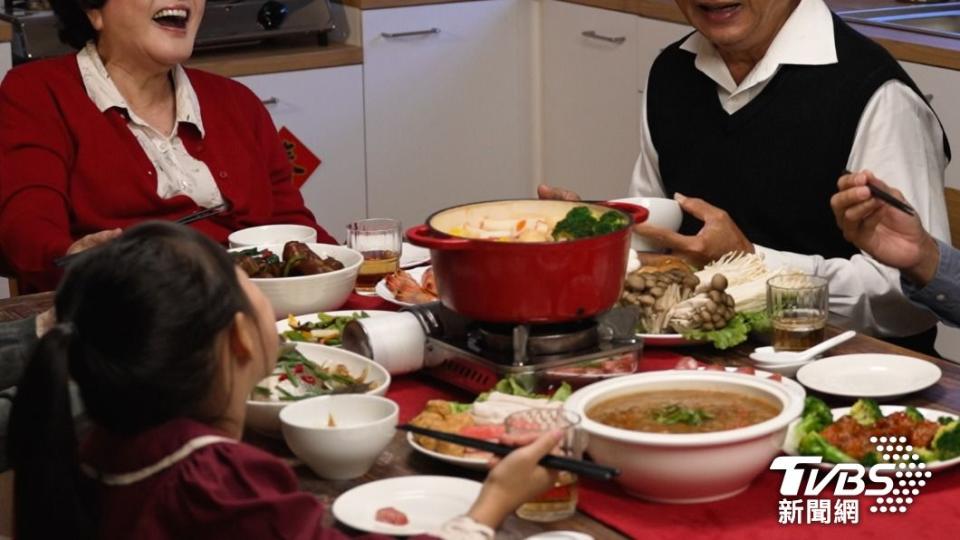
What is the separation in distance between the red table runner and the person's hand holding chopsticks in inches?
4.8

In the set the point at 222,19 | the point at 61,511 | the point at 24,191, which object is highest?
the point at 222,19

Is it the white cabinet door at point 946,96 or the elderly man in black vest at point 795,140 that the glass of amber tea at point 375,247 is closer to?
the elderly man in black vest at point 795,140

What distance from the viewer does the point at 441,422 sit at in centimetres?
168

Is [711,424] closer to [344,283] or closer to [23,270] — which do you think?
[344,283]

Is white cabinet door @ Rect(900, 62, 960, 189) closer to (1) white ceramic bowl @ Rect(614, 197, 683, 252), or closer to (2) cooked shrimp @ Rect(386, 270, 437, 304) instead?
(1) white ceramic bowl @ Rect(614, 197, 683, 252)

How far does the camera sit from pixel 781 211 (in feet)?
8.30

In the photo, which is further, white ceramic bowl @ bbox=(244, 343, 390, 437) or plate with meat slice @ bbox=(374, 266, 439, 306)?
plate with meat slice @ bbox=(374, 266, 439, 306)

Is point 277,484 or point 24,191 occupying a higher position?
point 24,191

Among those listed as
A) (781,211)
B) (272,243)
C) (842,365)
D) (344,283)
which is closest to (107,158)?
(272,243)

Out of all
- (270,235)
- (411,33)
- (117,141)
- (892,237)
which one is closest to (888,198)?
(892,237)

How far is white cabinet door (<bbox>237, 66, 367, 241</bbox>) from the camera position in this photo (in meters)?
4.27

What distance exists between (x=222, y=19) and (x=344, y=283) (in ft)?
7.25

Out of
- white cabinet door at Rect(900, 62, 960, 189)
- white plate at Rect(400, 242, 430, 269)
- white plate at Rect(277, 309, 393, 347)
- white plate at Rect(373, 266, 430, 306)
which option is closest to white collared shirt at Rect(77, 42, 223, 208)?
white plate at Rect(400, 242, 430, 269)

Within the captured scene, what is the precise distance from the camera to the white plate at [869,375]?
177 centimetres
